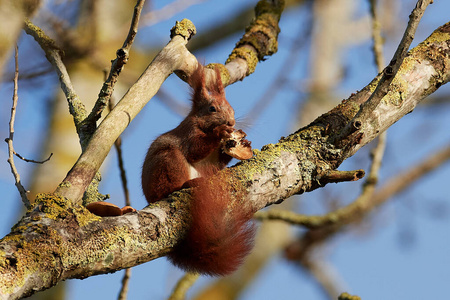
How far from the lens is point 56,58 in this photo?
2.29 meters

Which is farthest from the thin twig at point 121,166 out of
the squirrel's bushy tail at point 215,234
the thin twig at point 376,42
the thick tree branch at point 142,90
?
the thin twig at point 376,42

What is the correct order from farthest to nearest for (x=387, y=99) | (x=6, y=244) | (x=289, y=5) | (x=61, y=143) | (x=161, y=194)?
(x=289, y=5) → (x=61, y=143) → (x=161, y=194) → (x=387, y=99) → (x=6, y=244)

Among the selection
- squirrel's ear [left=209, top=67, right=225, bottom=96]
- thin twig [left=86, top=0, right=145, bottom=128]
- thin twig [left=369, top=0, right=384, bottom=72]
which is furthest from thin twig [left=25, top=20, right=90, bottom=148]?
thin twig [left=369, top=0, right=384, bottom=72]

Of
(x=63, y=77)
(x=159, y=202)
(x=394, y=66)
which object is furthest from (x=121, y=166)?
(x=394, y=66)

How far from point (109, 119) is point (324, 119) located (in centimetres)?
88

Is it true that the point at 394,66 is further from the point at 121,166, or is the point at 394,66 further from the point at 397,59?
the point at 121,166

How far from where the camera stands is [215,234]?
1.91 meters

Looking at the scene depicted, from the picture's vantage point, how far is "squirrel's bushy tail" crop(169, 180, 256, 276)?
1.83 m

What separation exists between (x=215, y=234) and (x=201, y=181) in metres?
0.23

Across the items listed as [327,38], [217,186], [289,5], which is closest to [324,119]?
[217,186]

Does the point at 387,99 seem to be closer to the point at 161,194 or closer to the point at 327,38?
the point at 161,194

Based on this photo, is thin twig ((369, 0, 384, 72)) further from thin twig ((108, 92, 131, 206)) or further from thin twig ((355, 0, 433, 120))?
thin twig ((108, 92, 131, 206))

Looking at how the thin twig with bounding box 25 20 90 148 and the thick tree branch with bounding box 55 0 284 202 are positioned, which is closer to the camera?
the thick tree branch with bounding box 55 0 284 202

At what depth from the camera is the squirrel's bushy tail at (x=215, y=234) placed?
1.83m
